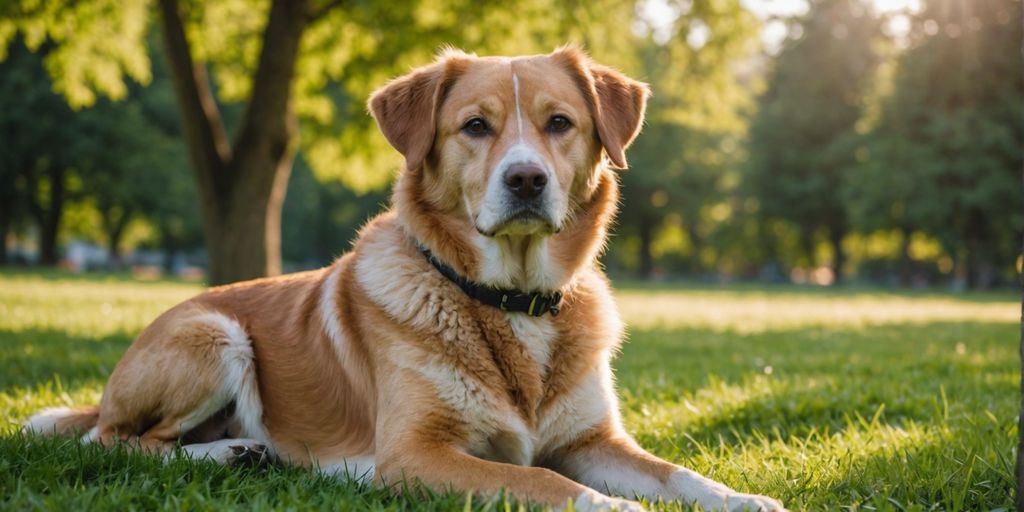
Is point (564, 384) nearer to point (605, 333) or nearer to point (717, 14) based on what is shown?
point (605, 333)

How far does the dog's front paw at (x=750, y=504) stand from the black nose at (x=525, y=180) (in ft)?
4.96

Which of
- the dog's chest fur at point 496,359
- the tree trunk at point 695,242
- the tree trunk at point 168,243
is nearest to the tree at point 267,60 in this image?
the dog's chest fur at point 496,359

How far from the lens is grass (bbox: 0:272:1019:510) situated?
10.4 ft

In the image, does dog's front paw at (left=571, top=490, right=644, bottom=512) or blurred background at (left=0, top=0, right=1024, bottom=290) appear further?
blurred background at (left=0, top=0, right=1024, bottom=290)

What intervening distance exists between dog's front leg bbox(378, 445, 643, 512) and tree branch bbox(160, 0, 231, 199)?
371 inches

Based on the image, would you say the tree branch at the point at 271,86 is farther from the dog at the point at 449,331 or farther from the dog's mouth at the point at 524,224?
the dog's mouth at the point at 524,224

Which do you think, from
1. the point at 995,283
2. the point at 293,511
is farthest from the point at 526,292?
the point at 995,283

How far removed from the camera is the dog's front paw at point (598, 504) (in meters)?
2.94

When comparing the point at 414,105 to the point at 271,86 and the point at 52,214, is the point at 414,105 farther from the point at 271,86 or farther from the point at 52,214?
the point at 52,214

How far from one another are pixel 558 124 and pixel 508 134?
29 cm

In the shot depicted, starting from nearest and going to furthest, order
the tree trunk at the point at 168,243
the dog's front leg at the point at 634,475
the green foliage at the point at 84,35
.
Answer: the dog's front leg at the point at 634,475 → the green foliage at the point at 84,35 → the tree trunk at the point at 168,243

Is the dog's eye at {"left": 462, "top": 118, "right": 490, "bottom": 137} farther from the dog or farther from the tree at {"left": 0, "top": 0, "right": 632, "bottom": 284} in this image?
the tree at {"left": 0, "top": 0, "right": 632, "bottom": 284}

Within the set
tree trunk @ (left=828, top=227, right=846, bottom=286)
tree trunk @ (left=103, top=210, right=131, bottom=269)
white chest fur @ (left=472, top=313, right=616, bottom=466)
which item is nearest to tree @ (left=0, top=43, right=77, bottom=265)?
tree trunk @ (left=103, top=210, right=131, bottom=269)

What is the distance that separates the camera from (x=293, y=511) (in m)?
2.84
